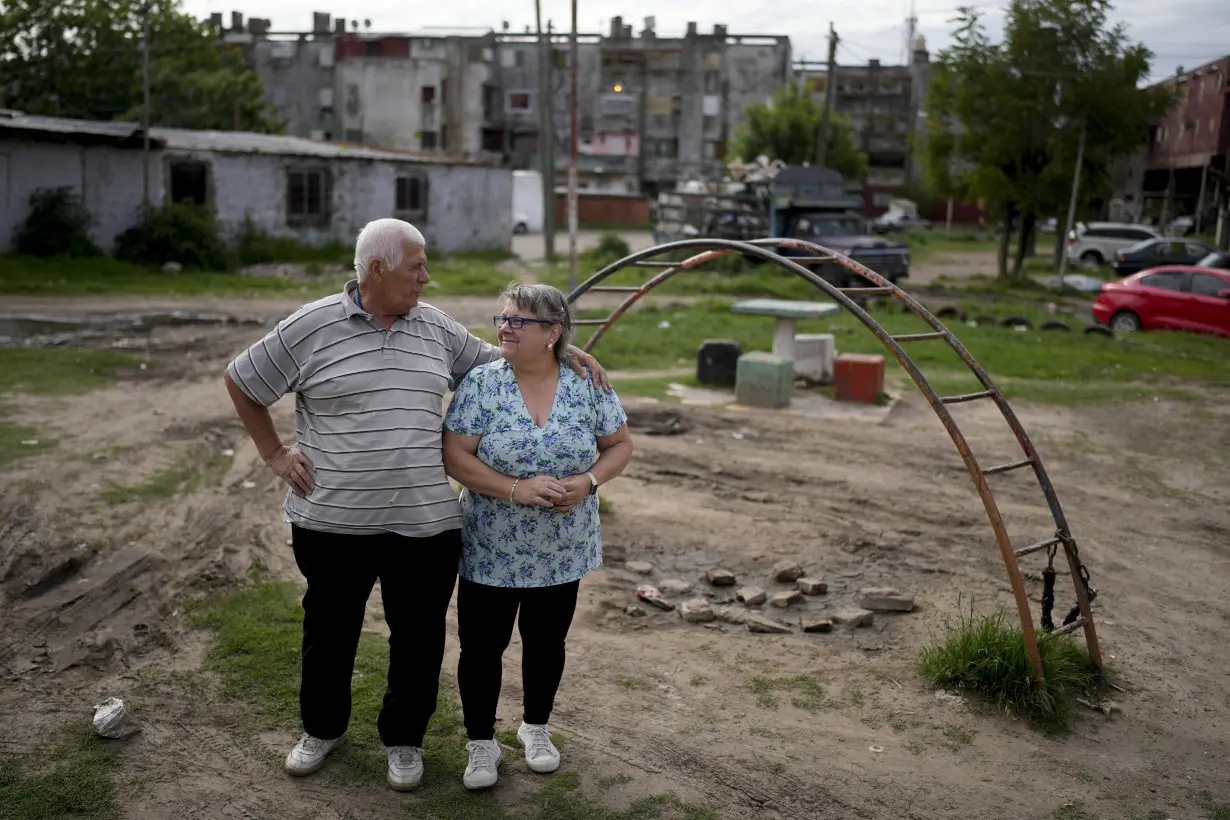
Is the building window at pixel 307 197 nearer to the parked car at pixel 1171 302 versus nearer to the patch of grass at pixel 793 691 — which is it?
the parked car at pixel 1171 302

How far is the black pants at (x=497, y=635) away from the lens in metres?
4.12

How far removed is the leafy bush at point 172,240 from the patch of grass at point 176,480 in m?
16.6

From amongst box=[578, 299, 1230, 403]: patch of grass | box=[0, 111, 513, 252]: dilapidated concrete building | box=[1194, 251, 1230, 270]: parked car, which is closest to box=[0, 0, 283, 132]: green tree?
box=[0, 111, 513, 252]: dilapidated concrete building

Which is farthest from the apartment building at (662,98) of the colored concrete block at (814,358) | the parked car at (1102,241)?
the colored concrete block at (814,358)

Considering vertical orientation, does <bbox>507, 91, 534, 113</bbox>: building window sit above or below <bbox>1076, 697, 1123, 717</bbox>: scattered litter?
above

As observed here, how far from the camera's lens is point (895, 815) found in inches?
166

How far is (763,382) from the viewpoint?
12.5m

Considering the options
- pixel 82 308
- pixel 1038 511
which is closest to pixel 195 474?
pixel 1038 511

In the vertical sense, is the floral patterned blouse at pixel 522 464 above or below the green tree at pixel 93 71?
below

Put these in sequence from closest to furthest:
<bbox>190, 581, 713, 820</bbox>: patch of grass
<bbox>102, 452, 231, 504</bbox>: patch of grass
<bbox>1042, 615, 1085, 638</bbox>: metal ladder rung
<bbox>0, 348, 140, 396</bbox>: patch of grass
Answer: <bbox>190, 581, 713, 820</bbox>: patch of grass
<bbox>1042, 615, 1085, 638</bbox>: metal ladder rung
<bbox>102, 452, 231, 504</bbox>: patch of grass
<bbox>0, 348, 140, 396</bbox>: patch of grass

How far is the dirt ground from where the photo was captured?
14.5 ft

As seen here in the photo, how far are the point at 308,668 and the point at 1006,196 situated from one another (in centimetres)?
2677

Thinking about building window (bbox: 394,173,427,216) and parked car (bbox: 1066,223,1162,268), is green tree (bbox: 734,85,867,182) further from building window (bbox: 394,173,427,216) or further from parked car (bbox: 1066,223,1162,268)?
building window (bbox: 394,173,427,216)

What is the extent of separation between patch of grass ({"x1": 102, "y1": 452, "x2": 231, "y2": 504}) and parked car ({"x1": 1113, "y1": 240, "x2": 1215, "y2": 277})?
25.1 m
